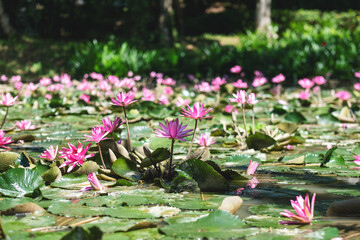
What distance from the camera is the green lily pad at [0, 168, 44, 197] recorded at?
1.56 m

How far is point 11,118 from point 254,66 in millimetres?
5931

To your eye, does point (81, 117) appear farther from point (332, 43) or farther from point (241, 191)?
point (332, 43)

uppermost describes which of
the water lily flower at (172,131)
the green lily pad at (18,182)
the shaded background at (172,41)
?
the shaded background at (172,41)

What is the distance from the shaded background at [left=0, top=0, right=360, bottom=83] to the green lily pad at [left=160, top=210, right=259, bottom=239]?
7204 millimetres

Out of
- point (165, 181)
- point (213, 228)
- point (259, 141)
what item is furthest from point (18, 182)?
point (259, 141)

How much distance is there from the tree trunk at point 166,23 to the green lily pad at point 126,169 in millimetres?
11456

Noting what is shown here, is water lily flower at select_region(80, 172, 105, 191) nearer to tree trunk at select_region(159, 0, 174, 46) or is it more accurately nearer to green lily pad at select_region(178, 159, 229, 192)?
green lily pad at select_region(178, 159, 229, 192)

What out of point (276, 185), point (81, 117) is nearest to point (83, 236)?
point (276, 185)

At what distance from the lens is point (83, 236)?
1.00 m

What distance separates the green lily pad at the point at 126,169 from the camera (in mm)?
1859

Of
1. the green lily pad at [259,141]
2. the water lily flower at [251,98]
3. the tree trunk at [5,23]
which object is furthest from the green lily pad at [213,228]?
the tree trunk at [5,23]

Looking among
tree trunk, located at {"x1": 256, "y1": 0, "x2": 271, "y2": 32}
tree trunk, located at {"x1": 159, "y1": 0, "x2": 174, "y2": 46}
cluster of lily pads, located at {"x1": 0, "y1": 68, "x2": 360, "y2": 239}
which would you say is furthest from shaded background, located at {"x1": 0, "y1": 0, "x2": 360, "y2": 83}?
cluster of lily pads, located at {"x1": 0, "y1": 68, "x2": 360, "y2": 239}

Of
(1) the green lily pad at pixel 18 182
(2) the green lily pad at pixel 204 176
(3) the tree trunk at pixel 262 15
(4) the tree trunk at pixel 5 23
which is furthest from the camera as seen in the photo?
(3) the tree trunk at pixel 262 15

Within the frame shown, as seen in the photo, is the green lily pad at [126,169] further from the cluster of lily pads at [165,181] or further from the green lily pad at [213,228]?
the green lily pad at [213,228]
